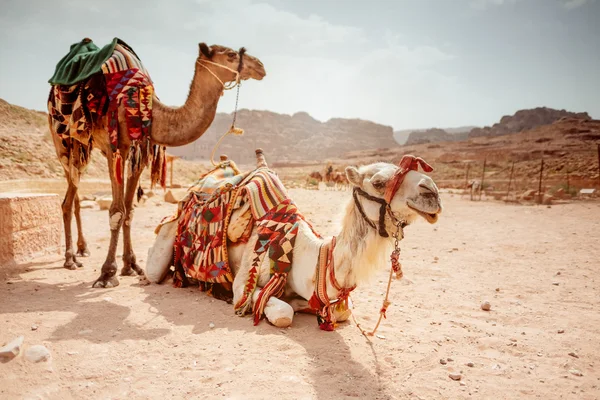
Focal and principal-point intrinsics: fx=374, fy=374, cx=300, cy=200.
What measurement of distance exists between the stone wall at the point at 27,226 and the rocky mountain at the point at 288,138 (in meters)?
125

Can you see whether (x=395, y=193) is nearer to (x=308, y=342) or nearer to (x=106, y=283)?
(x=308, y=342)

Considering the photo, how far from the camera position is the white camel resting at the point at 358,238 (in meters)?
2.73

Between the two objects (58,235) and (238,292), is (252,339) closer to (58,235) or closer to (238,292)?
(238,292)

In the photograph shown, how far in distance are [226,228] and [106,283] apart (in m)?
1.79

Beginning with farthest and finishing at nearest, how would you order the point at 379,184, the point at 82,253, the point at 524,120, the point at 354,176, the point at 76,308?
the point at 524,120, the point at 82,253, the point at 76,308, the point at 354,176, the point at 379,184

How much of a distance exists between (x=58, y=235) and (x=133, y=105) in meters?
3.15

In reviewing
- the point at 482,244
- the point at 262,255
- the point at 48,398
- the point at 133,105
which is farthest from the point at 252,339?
the point at 482,244

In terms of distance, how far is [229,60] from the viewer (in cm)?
471

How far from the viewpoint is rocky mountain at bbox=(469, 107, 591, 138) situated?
10781cm

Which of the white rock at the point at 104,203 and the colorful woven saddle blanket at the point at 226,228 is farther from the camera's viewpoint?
the white rock at the point at 104,203

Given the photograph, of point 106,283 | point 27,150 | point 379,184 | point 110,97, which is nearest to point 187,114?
point 110,97

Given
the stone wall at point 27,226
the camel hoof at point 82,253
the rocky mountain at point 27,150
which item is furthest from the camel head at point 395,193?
the rocky mountain at point 27,150

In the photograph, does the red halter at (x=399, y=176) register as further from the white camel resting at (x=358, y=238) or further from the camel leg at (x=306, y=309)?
the camel leg at (x=306, y=309)

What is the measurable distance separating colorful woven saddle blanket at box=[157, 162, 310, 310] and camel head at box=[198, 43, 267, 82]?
51.9 inches
